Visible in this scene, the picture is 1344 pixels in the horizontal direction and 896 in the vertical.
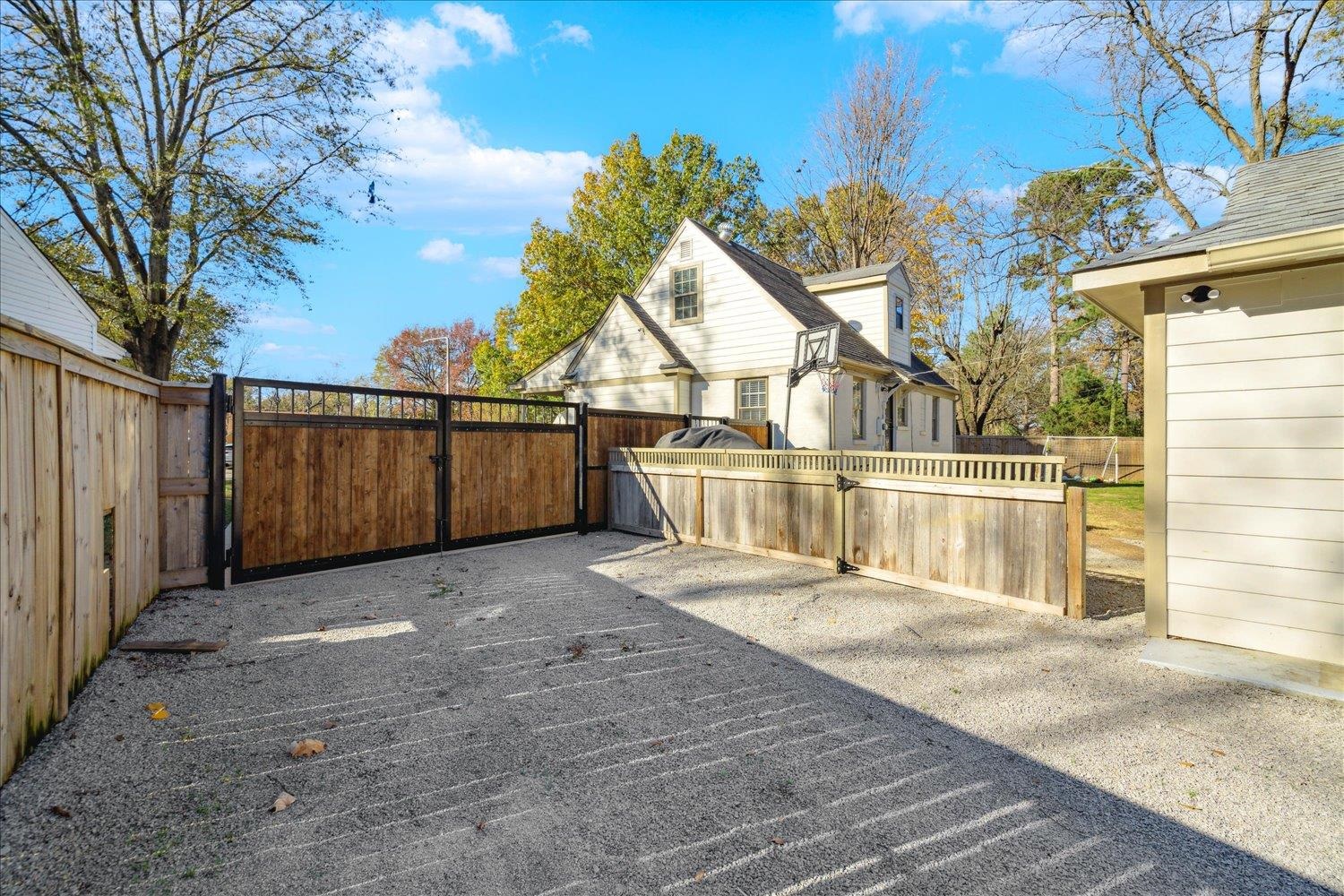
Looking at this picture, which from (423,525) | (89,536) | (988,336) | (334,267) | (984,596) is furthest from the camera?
(988,336)

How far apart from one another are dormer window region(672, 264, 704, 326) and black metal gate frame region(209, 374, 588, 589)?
5.82 metres

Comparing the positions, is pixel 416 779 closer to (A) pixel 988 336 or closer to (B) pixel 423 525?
(B) pixel 423 525

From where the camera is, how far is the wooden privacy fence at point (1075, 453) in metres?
19.1

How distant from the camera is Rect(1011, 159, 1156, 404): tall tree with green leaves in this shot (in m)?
14.8

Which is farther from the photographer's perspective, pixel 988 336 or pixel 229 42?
pixel 988 336

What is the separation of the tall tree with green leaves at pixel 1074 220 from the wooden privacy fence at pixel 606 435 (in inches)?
400

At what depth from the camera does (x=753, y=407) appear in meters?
12.6

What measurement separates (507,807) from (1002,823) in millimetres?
1947

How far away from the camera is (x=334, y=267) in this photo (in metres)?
12.7

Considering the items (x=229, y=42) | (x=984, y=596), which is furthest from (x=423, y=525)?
(x=229, y=42)

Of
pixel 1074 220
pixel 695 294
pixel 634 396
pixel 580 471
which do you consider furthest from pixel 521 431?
pixel 1074 220

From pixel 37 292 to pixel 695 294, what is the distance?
1260 centimetres

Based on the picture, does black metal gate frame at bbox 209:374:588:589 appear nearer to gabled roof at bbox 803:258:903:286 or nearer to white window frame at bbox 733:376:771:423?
white window frame at bbox 733:376:771:423

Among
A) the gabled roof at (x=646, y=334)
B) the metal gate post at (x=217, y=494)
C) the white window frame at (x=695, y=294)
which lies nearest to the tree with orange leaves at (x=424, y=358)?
the gabled roof at (x=646, y=334)
